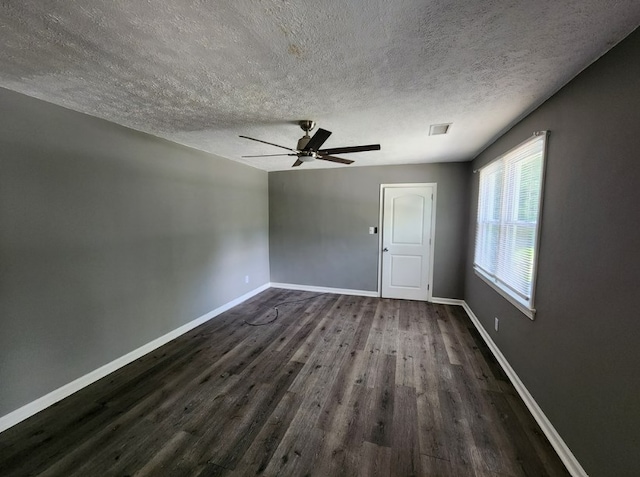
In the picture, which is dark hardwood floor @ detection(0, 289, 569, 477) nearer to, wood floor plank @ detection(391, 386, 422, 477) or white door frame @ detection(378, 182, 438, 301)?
wood floor plank @ detection(391, 386, 422, 477)

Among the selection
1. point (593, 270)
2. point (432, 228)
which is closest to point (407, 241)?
point (432, 228)

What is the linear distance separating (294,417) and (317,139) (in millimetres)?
2227

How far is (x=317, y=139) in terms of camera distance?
6.96 feet

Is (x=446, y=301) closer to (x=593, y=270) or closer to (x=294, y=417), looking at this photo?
(x=593, y=270)

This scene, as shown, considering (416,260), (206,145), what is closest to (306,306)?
(416,260)

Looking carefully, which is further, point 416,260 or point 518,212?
point 416,260

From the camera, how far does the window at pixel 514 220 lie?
2.05m

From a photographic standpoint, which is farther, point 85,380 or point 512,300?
point 512,300

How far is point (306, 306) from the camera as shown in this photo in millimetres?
4223

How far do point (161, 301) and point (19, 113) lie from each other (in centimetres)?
203

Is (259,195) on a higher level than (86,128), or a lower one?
lower

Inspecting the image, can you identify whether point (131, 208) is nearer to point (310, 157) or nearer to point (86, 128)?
point (86, 128)

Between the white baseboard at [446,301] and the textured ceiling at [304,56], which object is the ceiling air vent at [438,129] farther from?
the white baseboard at [446,301]

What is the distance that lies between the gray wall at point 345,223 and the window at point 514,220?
0.88m
